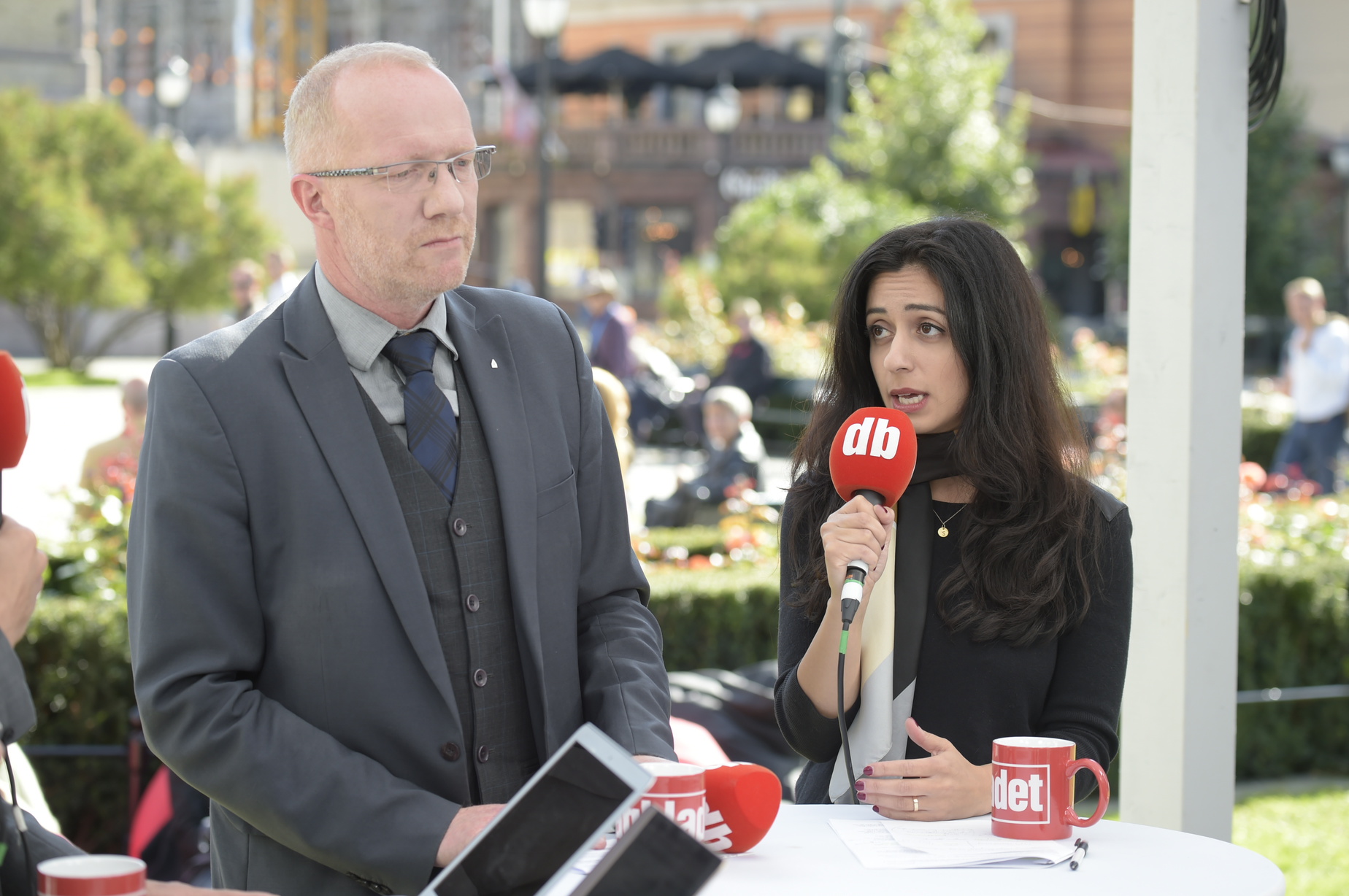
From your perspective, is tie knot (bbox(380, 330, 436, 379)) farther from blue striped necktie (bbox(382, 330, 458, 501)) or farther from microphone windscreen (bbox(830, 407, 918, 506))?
microphone windscreen (bbox(830, 407, 918, 506))

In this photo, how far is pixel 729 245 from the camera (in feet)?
75.6

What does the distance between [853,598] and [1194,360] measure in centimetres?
150

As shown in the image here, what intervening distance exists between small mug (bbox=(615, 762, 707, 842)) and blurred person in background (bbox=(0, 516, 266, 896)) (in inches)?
20.7

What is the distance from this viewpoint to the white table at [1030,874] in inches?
82.6

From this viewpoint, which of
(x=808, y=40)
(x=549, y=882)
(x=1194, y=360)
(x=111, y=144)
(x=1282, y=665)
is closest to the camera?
(x=549, y=882)

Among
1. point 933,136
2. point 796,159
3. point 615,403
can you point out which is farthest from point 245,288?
point 796,159

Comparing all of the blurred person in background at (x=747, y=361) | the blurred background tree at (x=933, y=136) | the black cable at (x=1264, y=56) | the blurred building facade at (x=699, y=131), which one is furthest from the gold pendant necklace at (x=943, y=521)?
the blurred building facade at (x=699, y=131)

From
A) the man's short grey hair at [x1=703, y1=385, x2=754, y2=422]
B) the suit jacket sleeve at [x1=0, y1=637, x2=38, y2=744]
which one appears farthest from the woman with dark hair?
the man's short grey hair at [x1=703, y1=385, x2=754, y2=422]

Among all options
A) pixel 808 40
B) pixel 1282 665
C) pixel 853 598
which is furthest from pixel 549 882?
pixel 808 40

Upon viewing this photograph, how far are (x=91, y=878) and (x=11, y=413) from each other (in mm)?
688

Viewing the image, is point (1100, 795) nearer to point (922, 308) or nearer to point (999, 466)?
point (999, 466)

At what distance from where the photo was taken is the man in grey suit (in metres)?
2.21

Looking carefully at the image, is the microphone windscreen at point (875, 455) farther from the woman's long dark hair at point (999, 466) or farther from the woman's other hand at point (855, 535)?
the woman's long dark hair at point (999, 466)

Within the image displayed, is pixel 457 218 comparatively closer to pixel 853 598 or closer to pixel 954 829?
pixel 853 598
